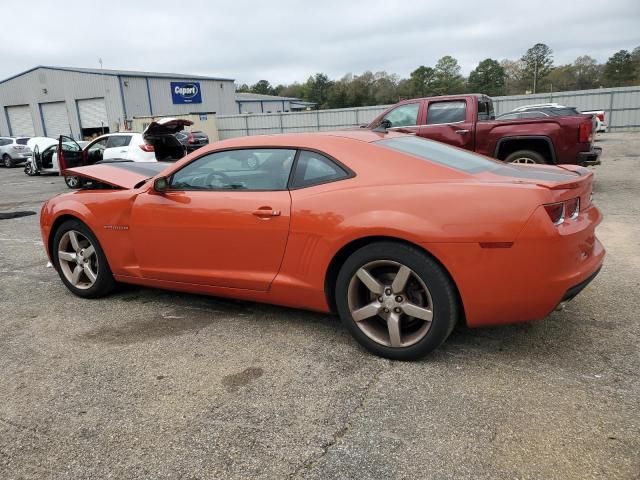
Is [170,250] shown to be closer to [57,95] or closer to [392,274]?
[392,274]

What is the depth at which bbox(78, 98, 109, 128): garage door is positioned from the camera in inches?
1457

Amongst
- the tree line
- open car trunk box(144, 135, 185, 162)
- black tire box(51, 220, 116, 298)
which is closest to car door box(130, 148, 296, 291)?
black tire box(51, 220, 116, 298)

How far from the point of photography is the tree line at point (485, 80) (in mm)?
67431

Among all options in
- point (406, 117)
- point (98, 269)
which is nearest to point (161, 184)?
point (98, 269)

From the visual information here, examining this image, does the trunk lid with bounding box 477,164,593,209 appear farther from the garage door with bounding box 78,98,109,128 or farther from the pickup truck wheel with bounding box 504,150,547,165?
the garage door with bounding box 78,98,109,128

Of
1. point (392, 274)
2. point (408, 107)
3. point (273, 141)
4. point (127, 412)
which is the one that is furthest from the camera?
point (408, 107)

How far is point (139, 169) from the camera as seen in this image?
4.81m

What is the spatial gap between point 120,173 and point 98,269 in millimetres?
878

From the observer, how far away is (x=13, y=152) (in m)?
25.7

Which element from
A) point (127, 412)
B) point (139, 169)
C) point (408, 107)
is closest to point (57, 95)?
point (408, 107)

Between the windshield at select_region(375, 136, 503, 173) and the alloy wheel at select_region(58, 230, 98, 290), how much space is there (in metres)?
2.81

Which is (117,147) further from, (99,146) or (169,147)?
(169,147)

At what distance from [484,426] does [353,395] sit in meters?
0.71

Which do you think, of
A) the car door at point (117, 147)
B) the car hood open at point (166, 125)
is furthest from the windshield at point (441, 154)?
the car door at point (117, 147)
